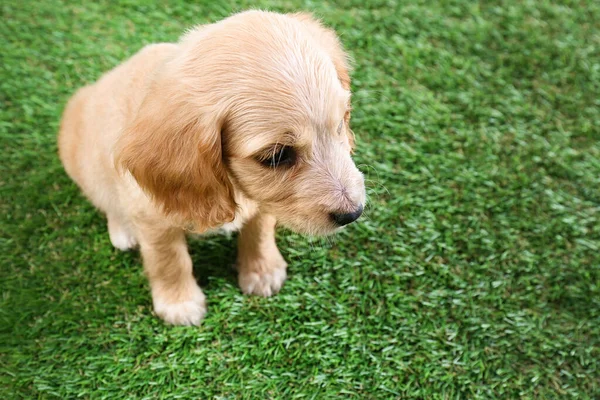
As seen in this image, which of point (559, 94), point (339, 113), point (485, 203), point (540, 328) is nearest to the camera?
point (339, 113)

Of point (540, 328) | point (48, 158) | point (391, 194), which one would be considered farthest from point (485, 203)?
point (48, 158)

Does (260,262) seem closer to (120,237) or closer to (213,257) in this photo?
(213,257)

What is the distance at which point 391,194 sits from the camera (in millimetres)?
3414

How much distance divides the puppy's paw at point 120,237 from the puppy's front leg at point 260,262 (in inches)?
24.2

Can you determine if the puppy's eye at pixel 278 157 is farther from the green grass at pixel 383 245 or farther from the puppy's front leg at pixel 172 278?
the green grass at pixel 383 245

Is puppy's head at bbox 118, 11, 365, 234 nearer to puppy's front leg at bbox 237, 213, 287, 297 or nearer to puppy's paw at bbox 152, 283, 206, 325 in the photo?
puppy's front leg at bbox 237, 213, 287, 297

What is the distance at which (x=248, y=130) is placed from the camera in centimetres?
204

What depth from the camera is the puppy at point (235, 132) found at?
2.01 m

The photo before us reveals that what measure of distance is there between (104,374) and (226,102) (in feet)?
5.34

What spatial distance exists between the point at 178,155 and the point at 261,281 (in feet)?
3.68

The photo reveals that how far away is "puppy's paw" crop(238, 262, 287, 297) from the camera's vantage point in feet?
9.87

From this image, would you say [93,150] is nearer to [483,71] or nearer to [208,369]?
[208,369]

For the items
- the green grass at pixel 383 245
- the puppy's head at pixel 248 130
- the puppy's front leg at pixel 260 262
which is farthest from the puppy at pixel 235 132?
the green grass at pixel 383 245

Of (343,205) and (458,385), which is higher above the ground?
(343,205)
